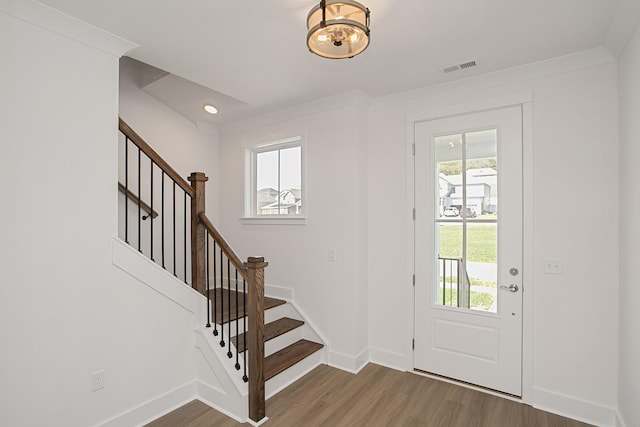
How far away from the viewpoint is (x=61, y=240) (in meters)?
2.05

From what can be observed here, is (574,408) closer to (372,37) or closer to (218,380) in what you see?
(218,380)

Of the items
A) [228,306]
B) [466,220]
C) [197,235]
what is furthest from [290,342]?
[466,220]

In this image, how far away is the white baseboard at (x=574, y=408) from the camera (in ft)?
7.71

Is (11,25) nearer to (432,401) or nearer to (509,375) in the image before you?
(432,401)

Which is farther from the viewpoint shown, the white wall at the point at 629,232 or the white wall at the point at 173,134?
the white wall at the point at 173,134

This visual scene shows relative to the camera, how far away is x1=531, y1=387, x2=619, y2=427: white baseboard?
235 centimetres

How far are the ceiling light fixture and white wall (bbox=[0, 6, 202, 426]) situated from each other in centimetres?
146

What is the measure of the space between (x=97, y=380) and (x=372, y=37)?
2845 millimetres

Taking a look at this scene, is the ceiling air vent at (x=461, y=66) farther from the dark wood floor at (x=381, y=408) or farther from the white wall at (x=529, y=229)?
the dark wood floor at (x=381, y=408)

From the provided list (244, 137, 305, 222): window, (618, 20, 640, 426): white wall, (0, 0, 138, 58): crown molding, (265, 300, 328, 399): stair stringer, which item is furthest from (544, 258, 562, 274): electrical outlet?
(0, 0, 138, 58): crown molding

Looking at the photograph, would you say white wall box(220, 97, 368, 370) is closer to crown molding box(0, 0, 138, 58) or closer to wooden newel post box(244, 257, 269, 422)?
wooden newel post box(244, 257, 269, 422)

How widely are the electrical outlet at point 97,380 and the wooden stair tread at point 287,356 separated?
110 centimetres

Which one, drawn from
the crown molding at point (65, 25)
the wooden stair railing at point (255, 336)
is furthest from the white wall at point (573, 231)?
the crown molding at point (65, 25)

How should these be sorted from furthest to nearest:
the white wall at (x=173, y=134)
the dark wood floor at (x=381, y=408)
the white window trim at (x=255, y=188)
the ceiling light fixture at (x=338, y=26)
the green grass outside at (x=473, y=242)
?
the white window trim at (x=255, y=188) → the white wall at (x=173, y=134) → the green grass outside at (x=473, y=242) → the dark wood floor at (x=381, y=408) → the ceiling light fixture at (x=338, y=26)
